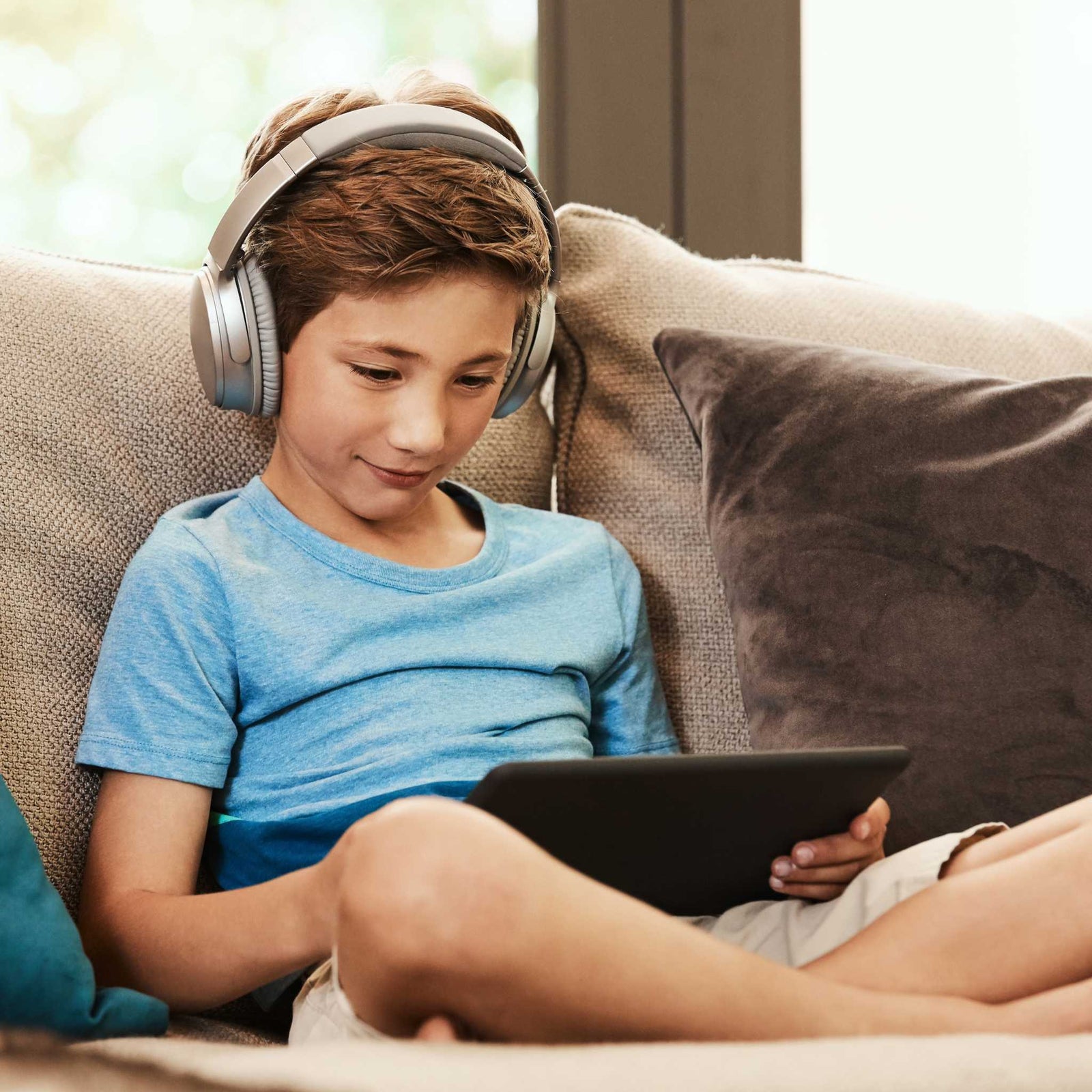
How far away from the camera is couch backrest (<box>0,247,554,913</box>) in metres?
0.90

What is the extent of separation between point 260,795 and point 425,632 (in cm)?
18

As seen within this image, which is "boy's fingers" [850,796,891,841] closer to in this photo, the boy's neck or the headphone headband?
the boy's neck

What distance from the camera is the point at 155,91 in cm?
161

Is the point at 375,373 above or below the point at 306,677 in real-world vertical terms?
above

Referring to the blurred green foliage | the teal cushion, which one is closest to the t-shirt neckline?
the teal cushion

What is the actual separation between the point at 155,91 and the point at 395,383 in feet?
2.90

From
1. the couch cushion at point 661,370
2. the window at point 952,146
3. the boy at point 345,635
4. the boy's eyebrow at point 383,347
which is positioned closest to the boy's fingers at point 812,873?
the boy at point 345,635

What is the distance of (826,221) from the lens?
188 centimetres

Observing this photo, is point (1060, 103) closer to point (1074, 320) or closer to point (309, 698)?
point (1074, 320)

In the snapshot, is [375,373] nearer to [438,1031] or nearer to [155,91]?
[438,1031]

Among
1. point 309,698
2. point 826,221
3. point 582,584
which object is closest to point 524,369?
point 582,584

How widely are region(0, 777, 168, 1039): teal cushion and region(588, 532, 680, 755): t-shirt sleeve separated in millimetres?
476

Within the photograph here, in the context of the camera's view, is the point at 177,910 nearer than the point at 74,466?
Yes

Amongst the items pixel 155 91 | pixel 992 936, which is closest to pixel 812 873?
pixel 992 936
